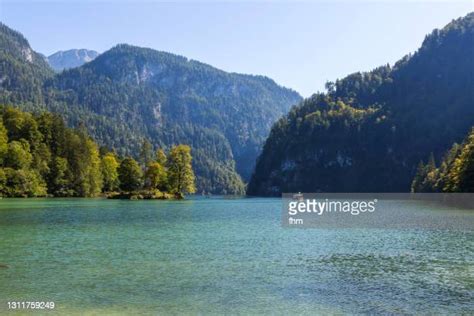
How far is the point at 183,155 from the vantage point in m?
139

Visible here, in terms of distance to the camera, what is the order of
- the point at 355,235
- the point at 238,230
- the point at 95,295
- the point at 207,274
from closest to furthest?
the point at 95,295, the point at 207,274, the point at 355,235, the point at 238,230

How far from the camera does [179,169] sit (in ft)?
458

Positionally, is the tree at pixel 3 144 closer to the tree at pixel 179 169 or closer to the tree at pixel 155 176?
the tree at pixel 155 176

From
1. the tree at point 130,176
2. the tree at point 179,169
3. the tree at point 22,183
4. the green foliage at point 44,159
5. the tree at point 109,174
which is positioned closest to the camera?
the tree at point 22,183

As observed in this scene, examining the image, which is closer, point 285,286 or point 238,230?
point 285,286

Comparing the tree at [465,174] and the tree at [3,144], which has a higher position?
the tree at [3,144]

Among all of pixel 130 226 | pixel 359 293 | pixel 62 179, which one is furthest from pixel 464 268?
pixel 62 179

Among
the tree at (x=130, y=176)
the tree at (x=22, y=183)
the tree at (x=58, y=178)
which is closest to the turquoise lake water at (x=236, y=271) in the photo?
the tree at (x=22, y=183)

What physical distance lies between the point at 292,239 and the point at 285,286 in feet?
66.7

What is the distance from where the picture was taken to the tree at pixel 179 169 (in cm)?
13900

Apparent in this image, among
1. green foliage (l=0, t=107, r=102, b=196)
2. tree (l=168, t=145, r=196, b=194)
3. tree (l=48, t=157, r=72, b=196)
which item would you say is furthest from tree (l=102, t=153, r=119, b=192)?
tree (l=168, t=145, r=196, b=194)

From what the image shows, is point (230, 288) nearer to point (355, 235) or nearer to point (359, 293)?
point (359, 293)

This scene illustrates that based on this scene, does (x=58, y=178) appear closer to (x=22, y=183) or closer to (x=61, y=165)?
(x=61, y=165)

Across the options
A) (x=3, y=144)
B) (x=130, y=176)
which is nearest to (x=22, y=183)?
(x=3, y=144)
